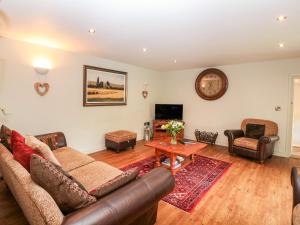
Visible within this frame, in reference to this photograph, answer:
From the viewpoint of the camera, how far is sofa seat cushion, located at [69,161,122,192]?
1959 millimetres

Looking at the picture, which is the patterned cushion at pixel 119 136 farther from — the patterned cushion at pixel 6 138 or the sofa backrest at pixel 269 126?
the sofa backrest at pixel 269 126

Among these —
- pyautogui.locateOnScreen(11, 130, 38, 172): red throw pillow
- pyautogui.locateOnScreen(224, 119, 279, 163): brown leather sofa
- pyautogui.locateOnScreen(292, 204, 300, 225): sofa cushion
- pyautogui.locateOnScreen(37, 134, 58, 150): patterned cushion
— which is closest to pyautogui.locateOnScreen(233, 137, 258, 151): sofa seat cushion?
pyautogui.locateOnScreen(224, 119, 279, 163): brown leather sofa

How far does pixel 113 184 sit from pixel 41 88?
2913mm

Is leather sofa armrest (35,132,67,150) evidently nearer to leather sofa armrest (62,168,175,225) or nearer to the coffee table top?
the coffee table top

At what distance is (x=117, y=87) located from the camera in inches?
189

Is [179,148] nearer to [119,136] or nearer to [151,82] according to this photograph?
[119,136]

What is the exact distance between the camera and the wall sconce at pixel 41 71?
129 inches

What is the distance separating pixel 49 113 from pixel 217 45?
11.8 ft

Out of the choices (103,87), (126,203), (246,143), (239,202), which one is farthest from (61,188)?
(246,143)

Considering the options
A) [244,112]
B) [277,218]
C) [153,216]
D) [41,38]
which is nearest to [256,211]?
[277,218]

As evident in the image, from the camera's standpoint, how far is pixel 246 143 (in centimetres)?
396

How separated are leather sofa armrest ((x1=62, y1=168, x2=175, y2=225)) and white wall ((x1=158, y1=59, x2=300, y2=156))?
4010 mm

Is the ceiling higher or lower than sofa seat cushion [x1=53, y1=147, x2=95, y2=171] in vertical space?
higher

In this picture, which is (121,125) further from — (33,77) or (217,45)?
(217,45)
